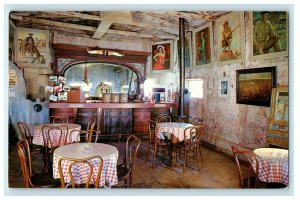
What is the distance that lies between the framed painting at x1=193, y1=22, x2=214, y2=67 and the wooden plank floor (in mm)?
2757

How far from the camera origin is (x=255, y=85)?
15.7 ft

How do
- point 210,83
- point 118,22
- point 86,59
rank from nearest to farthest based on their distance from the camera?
1. point 118,22
2. point 210,83
3. point 86,59

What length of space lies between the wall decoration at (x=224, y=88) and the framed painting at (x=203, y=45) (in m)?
0.75

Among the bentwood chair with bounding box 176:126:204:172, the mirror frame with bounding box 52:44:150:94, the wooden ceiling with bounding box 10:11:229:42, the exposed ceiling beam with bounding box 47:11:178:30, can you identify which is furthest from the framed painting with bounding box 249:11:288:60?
the mirror frame with bounding box 52:44:150:94

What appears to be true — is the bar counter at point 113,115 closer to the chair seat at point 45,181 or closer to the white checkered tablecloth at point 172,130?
the white checkered tablecloth at point 172,130

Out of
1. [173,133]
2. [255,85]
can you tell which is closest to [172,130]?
[173,133]

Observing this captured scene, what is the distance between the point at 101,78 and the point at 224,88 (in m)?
5.92

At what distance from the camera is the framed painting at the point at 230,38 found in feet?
16.9

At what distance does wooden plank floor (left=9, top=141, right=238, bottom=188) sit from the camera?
12.5 ft

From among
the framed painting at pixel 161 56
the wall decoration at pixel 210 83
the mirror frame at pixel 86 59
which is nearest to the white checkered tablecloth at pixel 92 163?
the wall decoration at pixel 210 83

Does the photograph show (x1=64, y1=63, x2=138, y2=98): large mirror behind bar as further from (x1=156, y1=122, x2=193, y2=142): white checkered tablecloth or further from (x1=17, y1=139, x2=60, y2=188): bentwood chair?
(x1=17, y1=139, x2=60, y2=188): bentwood chair

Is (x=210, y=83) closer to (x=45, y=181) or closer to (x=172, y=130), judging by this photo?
(x=172, y=130)
